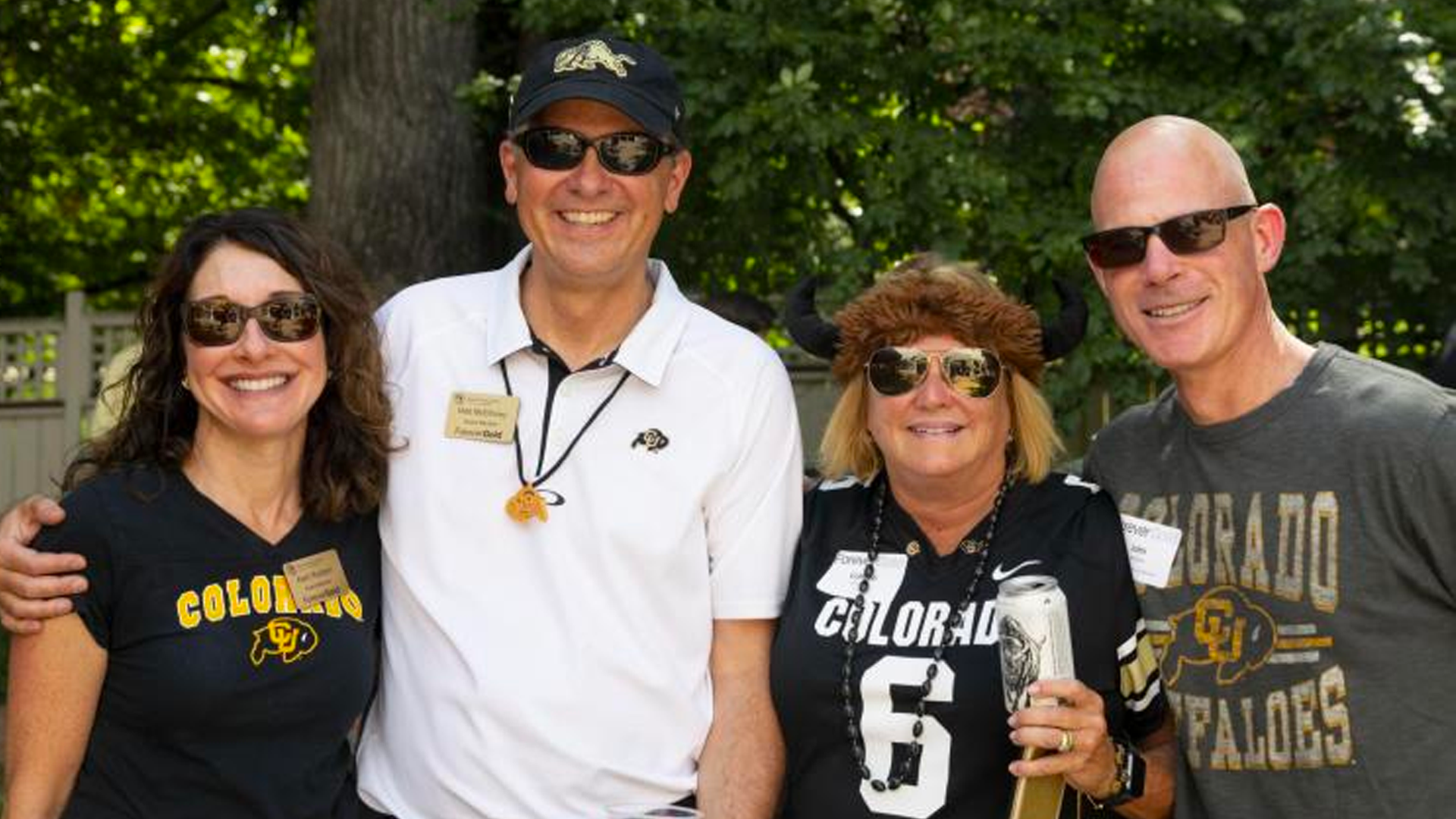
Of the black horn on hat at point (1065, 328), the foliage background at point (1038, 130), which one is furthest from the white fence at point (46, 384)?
the black horn on hat at point (1065, 328)

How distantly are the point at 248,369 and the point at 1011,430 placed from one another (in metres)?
1.62

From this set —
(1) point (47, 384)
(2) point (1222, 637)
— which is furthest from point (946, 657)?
(1) point (47, 384)

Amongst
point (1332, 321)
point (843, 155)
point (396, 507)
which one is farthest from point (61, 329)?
point (396, 507)

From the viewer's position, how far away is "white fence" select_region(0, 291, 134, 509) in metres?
13.9

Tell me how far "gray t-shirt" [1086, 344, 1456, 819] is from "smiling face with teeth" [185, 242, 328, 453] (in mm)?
1766

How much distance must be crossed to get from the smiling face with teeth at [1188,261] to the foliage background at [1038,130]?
12.2ft

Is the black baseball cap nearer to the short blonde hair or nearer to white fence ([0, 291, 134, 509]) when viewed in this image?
the short blonde hair

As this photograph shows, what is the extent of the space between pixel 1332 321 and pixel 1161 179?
5.18 m

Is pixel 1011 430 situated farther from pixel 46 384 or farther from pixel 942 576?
pixel 46 384

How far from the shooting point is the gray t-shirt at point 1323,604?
9.84 feet

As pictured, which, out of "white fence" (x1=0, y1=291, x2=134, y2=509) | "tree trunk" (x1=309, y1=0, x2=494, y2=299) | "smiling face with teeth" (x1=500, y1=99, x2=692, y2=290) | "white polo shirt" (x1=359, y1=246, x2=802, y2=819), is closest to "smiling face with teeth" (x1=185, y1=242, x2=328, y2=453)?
"white polo shirt" (x1=359, y1=246, x2=802, y2=819)

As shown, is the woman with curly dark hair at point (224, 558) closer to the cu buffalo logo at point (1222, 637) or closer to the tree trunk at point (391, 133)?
the cu buffalo logo at point (1222, 637)

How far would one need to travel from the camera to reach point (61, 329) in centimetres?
1396

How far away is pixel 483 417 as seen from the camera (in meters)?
3.49
